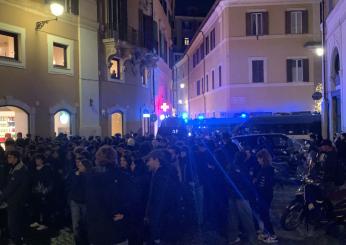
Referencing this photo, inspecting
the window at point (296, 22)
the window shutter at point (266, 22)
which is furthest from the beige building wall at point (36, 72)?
the window at point (296, 22)

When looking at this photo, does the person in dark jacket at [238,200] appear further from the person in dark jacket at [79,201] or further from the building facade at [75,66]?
the building facade at [75,66]

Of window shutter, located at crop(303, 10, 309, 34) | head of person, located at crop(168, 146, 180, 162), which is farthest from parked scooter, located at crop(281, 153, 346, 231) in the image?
window shutter, located at crop(303, 10, 309, 34)

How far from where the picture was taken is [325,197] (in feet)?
30.8

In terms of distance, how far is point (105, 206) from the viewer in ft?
18.3

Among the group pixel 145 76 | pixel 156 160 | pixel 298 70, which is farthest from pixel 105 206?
pixel 298 70

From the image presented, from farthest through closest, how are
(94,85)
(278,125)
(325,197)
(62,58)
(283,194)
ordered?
(278,125) → (94,85) → (62,58) → (283,194) → (325,197)

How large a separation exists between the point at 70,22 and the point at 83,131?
4929mm

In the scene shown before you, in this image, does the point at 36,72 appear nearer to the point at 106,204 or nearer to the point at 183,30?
the point at 106,204

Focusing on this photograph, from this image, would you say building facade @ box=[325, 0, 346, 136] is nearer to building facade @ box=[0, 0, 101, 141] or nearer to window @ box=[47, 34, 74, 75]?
building facade @ box=[0, 0, 101, 141]

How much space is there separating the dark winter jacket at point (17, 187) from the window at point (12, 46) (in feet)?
33.3

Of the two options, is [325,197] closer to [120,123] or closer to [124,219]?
[124,219]

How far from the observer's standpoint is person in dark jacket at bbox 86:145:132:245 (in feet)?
18.2

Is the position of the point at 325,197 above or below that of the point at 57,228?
above

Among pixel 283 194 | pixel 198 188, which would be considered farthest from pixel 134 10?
pixel 198 188
